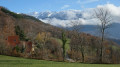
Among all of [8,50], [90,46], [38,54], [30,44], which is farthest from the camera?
[90,46]

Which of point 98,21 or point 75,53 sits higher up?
point 98,21

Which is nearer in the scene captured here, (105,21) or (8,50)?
(105,21)

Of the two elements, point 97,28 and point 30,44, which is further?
point 30,44

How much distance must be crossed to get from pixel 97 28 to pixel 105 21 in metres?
2.08

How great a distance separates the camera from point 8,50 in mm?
38938

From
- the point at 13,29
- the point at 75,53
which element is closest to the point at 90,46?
the point at 75,53

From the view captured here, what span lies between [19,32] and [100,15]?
35.4 metres

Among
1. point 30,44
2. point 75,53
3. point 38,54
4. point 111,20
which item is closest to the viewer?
point 111,20

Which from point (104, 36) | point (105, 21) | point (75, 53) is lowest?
point (75, 53)

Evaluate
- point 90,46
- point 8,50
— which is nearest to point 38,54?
point 8,50

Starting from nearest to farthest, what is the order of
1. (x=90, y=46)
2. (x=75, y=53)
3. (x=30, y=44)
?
1. (x=75, y=53)
2. (x=30, y=44)
3. (x=90, y=46)

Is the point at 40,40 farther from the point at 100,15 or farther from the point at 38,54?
the point at 100,15

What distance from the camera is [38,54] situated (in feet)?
136

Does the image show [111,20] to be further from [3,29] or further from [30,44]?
[3,29]
